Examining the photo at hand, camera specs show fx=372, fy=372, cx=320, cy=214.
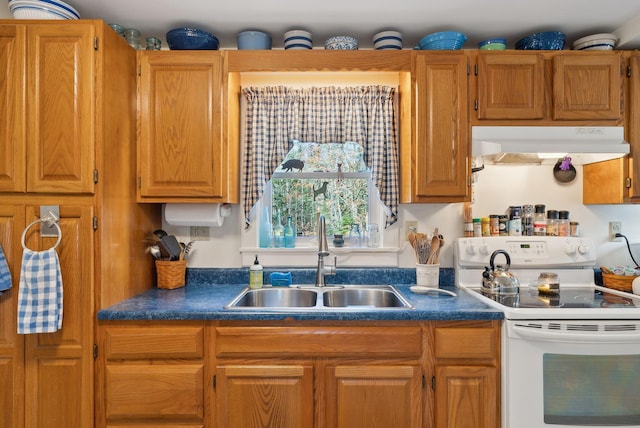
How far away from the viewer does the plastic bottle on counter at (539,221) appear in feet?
7.18

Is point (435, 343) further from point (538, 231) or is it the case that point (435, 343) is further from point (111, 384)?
point (111, 384)

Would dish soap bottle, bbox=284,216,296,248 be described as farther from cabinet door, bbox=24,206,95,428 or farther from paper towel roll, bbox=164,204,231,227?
cabinet door, bbox=24,206,95,428

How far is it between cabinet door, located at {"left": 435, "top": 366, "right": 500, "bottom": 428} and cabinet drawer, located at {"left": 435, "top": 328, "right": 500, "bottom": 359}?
6 centimetres

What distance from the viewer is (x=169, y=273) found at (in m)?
2.10

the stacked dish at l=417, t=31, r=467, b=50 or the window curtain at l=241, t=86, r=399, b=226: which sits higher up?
the stacked dish at l=417, t=31, r=467, b=50

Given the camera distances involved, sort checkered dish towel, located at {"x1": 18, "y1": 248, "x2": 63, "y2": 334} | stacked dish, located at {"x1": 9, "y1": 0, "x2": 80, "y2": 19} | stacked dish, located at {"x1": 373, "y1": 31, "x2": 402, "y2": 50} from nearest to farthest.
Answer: checkered dish towel, located at {"x1": 18, "y1": 248, "x2": 63, "y2": 334} < stacked dish, located at {"x1": 9, "y1": 0, "x2": 80, "y2": 19} < stacked dish, located at {"x1": 373, "y1": 31, "x2": 402, "y2": 50}

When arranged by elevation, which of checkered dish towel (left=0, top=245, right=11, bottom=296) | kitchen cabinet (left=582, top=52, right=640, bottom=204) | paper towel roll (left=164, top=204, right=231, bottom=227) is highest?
kitchen cabinet (left=582, top=52, right=640, bottom=204)

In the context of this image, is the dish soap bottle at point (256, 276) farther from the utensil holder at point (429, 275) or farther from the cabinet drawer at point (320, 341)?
the utensil holder at point (429, 275)

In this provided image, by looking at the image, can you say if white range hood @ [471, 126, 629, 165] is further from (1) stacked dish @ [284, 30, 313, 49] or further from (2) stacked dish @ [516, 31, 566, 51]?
(1) stacked dish @ [284, 30, 313, 49]

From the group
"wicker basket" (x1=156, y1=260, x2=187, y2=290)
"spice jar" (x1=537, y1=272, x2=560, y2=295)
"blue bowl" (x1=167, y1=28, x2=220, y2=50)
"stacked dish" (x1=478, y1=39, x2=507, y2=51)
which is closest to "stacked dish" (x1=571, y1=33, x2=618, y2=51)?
"stacked dish" (x1=478, y1=39, x2=507, y2=51)

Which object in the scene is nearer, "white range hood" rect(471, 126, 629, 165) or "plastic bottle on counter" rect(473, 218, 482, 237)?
"white range hood" rect(471, 126, 629, 165)

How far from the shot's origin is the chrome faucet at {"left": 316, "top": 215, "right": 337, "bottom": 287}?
2111mm

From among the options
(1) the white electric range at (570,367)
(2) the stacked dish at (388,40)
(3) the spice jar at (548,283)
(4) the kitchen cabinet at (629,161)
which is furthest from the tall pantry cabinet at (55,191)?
(4) the kitchen cabinet at (629,161)

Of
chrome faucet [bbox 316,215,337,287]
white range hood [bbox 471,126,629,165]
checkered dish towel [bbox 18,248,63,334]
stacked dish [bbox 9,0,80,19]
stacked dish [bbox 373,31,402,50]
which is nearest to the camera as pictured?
checkered dish towel [bbox 18,248,63,334]
